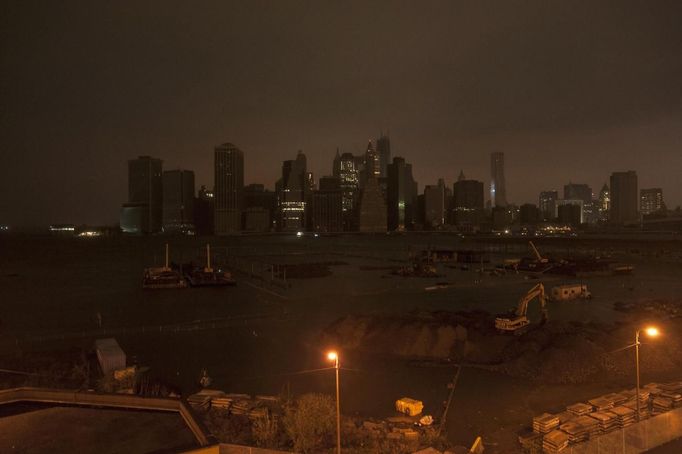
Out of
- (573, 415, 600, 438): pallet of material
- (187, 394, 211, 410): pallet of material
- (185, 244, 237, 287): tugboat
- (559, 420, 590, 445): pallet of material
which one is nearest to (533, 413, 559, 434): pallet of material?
(559, 420, 590, 445): pallet of material

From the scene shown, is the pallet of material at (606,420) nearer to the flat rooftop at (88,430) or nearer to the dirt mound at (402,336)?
the dirt mound at (402,336)

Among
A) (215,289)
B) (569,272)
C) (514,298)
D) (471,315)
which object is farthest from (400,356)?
(569,272)

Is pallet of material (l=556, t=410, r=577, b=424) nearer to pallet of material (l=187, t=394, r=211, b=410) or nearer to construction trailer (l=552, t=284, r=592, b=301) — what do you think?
pallet of material (l=187, t=394, r=211, b=410)

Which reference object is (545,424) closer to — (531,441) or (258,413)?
(531,441)

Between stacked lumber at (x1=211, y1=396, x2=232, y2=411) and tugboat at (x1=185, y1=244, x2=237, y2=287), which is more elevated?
stacked lumber at (x1=211, y1=396, x2=232, y2=411)

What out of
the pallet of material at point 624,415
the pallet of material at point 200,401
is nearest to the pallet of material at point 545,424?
the pallet of material at point 624,415

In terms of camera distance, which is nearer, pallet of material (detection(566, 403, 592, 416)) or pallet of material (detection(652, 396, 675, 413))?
pallet of material (detection(566, 403, 592, 416))
